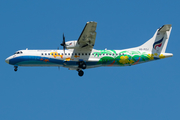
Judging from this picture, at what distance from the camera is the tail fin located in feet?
102

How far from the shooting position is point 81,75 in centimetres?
3022

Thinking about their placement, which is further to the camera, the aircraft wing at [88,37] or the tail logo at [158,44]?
the tail logo at [158,44]

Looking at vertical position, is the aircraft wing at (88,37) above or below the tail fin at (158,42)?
below

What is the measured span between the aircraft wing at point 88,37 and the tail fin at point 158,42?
603cm

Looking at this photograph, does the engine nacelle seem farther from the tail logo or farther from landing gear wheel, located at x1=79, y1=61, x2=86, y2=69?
the tail logo

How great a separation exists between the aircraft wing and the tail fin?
19.8 ft

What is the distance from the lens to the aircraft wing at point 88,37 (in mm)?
26283

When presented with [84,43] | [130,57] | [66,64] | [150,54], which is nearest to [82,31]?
[84,43]

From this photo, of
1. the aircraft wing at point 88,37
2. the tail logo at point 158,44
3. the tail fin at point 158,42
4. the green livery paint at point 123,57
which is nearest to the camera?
the aircraft wing at point 88,37

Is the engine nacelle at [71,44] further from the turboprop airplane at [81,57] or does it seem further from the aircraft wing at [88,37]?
the aircraft wing at [88,37]

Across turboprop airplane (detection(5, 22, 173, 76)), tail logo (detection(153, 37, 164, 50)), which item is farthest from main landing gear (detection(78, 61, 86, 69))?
tail logo (detection(153, 37, 164, 50))

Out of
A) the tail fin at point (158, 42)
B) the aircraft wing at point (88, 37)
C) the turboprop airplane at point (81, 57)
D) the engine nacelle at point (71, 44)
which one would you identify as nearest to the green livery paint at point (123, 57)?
the turboprop airplane at point (81, 57)

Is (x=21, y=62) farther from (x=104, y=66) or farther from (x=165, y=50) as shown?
(x=165, y=50)

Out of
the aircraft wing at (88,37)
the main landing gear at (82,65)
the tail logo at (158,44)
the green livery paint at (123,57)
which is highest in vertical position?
the tail logo at (158,44)
